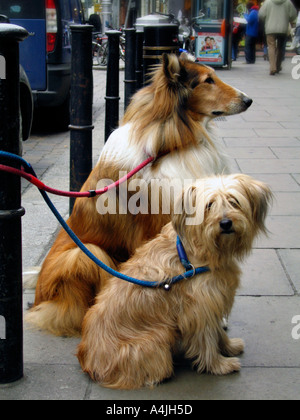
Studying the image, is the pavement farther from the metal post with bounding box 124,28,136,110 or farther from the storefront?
the storefront

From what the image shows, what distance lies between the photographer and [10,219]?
9.44ft

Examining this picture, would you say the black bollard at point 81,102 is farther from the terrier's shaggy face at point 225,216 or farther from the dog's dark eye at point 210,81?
the terrier's shaggy face at point 225,216

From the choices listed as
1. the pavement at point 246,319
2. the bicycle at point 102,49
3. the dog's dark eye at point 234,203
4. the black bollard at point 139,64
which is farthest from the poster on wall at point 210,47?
the dog's dark eye at point 234,203

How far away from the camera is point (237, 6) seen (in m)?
32.7

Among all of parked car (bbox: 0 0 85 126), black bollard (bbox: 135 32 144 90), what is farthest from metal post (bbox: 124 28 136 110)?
parked car (bbox: 0 0 85 126)

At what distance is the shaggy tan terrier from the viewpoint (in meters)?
2.98

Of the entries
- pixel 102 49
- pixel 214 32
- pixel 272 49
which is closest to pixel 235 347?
pixel 272 49

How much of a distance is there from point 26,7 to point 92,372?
7.35 m

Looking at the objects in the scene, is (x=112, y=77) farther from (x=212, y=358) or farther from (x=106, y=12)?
(x=106, y=12)

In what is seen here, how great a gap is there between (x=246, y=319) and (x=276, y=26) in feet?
55.3

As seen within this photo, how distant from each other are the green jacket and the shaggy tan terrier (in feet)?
56.6

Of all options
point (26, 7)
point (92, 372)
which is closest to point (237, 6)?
point (26, 7)

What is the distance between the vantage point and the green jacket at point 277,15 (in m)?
19.1

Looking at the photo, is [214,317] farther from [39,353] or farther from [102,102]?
[102,102]
